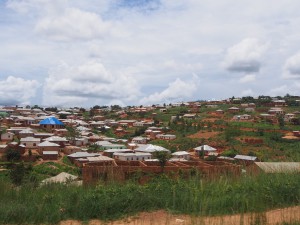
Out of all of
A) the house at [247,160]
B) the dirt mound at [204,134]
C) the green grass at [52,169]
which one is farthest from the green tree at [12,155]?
the dirt mound at [204,134]

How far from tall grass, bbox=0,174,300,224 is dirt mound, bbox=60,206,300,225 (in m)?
0.11

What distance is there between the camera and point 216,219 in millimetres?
3654

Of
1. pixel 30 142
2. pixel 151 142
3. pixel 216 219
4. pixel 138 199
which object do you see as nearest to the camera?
pixel 216 219

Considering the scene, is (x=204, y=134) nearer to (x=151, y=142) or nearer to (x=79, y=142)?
(x=151, y=142)

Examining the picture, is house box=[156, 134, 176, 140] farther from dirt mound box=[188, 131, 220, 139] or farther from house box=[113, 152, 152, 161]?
house box=[113, 152, 152, 161]

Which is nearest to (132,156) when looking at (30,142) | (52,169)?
(52,169)

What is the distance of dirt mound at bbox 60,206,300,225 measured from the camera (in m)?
3.34

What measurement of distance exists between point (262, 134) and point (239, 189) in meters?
37.5

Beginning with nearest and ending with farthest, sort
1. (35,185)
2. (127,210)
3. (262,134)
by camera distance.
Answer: (127,210) → (35,185) → (262,134)

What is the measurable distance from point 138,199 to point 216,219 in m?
1.21

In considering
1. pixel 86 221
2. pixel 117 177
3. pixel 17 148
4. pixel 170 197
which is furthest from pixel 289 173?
pixel 17 148

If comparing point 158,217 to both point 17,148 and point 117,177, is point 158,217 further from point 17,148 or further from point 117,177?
point 17,148

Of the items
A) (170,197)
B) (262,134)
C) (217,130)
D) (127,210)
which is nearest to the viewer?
(127,210)

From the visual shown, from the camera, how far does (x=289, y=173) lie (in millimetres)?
5301
